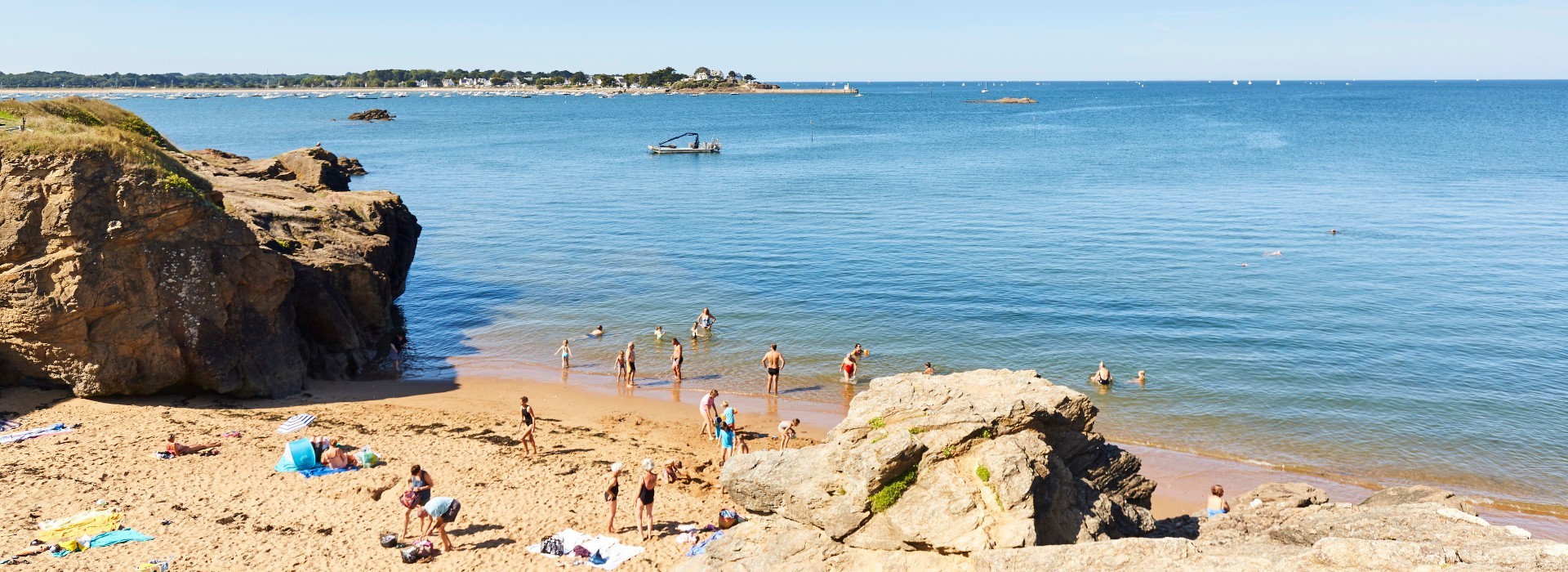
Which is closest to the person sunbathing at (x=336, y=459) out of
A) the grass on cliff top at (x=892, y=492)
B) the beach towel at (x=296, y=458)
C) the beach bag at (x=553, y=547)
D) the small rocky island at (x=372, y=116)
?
the beach towel at (x=296, y=458)

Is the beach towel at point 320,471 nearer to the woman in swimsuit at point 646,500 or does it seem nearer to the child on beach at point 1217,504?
the woman in swimsuit at point 646,500

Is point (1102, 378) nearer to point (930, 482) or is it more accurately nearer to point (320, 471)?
point (930, 482)

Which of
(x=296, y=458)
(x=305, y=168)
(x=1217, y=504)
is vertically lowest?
(x=1217, y=504)

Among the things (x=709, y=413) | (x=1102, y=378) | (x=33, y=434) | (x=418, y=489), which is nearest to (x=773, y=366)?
(x=709, y=413)

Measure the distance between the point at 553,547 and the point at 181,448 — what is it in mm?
8313

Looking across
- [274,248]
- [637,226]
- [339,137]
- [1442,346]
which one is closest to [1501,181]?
[1442,346]

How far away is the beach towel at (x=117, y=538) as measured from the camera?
1327 centimetres

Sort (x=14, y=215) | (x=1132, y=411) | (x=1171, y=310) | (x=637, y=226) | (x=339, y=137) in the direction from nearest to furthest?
(x=14, y=215) < (x=1132, y=411) < (x=1171, y=310) < (x=637, y=226) < (x=339, y=137)

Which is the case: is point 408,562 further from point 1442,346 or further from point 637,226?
point 637,226

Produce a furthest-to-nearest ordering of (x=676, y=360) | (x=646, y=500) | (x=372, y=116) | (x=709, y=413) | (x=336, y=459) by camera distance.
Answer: (x=372, y=116)
(x=676, y=360)
(x=709, y=413)
(x=336, y=459)
(x=646, y=500)

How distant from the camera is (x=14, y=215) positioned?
18.3m

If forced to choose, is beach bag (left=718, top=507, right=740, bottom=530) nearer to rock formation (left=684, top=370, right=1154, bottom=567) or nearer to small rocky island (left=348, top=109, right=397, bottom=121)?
rock formation (left=684, top=370, right=1154, bottom=567)

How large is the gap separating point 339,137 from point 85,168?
326 ft

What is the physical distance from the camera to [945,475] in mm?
10250
